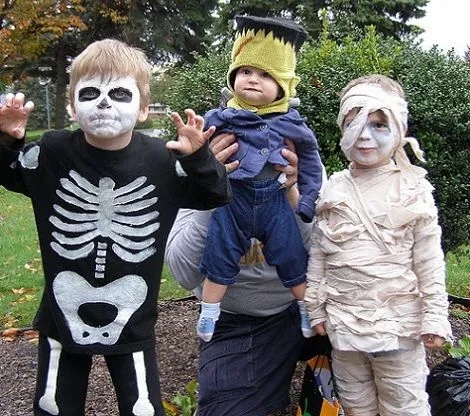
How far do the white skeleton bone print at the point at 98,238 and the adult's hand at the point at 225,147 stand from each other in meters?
0.41

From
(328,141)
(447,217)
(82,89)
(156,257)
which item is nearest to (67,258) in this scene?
(156,257)

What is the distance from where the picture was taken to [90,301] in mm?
2189

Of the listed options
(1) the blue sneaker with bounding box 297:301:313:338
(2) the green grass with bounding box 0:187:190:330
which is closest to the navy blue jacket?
(1) the blue sneaker with bounding box 297:301:313:338

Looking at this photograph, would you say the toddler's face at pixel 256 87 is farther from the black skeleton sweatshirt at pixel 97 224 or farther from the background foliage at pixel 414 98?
the background foliage at pixel 414 98

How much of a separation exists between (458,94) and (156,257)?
2045 mm

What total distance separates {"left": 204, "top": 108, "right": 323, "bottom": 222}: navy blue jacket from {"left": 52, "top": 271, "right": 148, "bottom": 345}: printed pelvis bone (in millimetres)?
639

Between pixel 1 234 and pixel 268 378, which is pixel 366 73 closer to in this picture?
pixel 268 378

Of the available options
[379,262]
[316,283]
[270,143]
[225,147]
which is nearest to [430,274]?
[379,262]

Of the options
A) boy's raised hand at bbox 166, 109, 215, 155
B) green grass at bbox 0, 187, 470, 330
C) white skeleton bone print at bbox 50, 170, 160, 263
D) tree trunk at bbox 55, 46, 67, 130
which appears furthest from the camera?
tree trunk at bbox 55, 46, 67, 130

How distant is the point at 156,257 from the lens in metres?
2.25

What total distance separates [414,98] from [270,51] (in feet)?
3.77

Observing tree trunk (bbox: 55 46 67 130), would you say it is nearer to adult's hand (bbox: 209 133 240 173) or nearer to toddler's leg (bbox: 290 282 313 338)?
adult's hand (bbox: 209 133 240 173)

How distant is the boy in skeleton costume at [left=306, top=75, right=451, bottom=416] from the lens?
2.33 m

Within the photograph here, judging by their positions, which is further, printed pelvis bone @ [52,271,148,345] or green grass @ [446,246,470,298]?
green grass @ [446,246,470,298]
